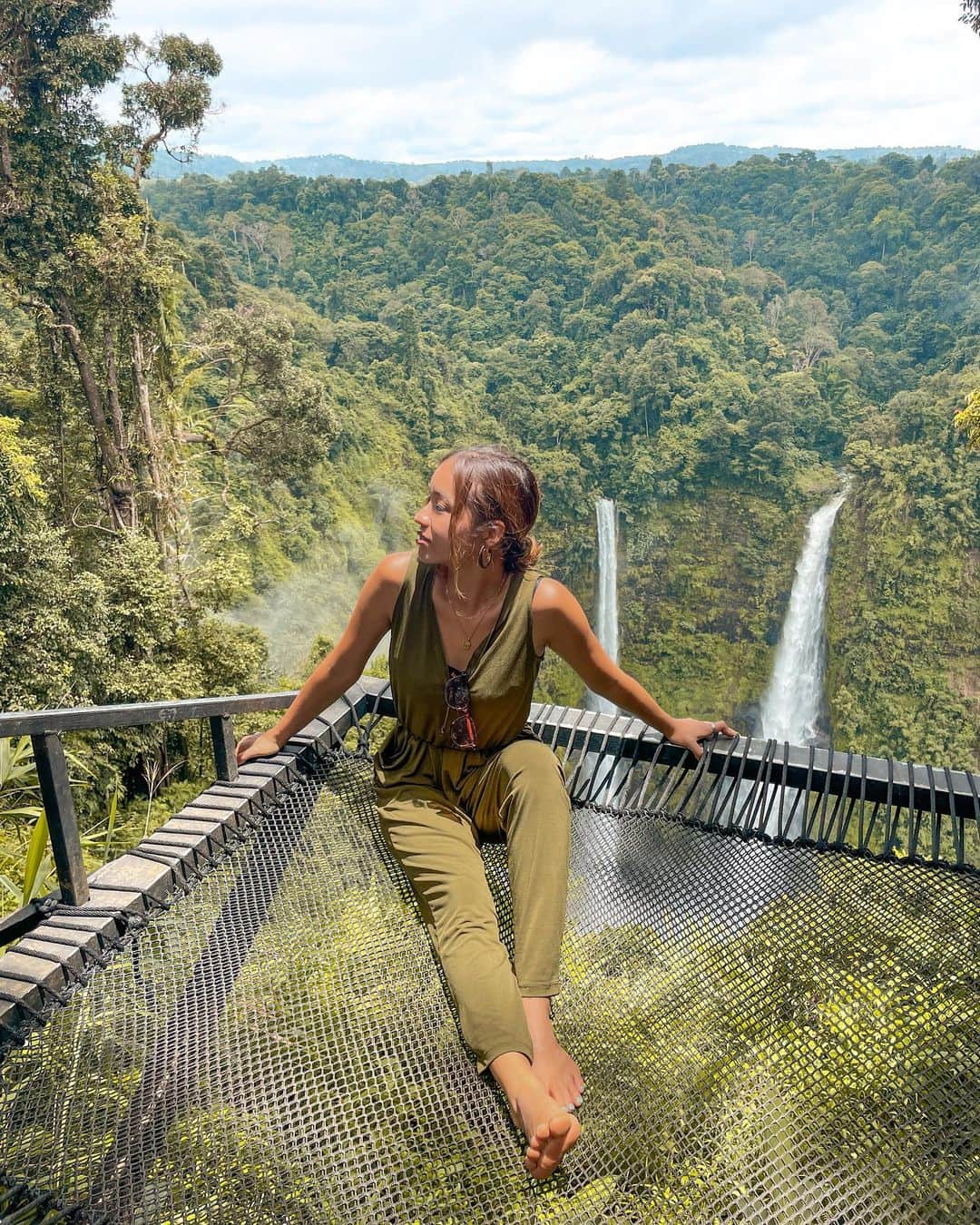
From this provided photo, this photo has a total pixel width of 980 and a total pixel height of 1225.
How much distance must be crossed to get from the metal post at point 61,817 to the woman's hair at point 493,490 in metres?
0.65

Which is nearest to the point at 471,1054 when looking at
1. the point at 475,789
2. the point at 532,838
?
the point at 532,838

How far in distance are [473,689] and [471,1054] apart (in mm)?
499

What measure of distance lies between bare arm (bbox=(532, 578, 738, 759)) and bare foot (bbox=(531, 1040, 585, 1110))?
0.46 metres

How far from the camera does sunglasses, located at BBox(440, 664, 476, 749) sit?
51.3 inches

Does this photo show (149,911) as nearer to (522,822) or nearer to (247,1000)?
(247,1000)

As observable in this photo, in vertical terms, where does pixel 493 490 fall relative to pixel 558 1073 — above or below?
above

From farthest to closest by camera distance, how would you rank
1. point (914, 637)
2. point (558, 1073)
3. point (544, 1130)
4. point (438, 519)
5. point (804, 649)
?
point (804, 649) → point (914, 637) → point (438, 519) → point (558, 1073) → point (544, 1130)

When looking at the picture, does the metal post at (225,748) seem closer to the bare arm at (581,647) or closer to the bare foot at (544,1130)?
the bare arm at (581,647)

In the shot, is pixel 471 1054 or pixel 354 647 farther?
pixel 354 647

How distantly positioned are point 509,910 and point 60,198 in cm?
1044

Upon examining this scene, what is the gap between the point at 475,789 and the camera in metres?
1.32

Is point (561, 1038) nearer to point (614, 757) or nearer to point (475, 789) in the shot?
point (475, 789)

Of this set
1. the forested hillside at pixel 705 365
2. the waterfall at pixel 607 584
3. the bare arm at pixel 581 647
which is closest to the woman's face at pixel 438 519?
the bare arm at pixel 581 647

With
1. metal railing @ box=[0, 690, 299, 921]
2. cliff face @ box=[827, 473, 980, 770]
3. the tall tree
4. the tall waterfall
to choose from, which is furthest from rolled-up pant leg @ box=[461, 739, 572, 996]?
the tall waterfall
